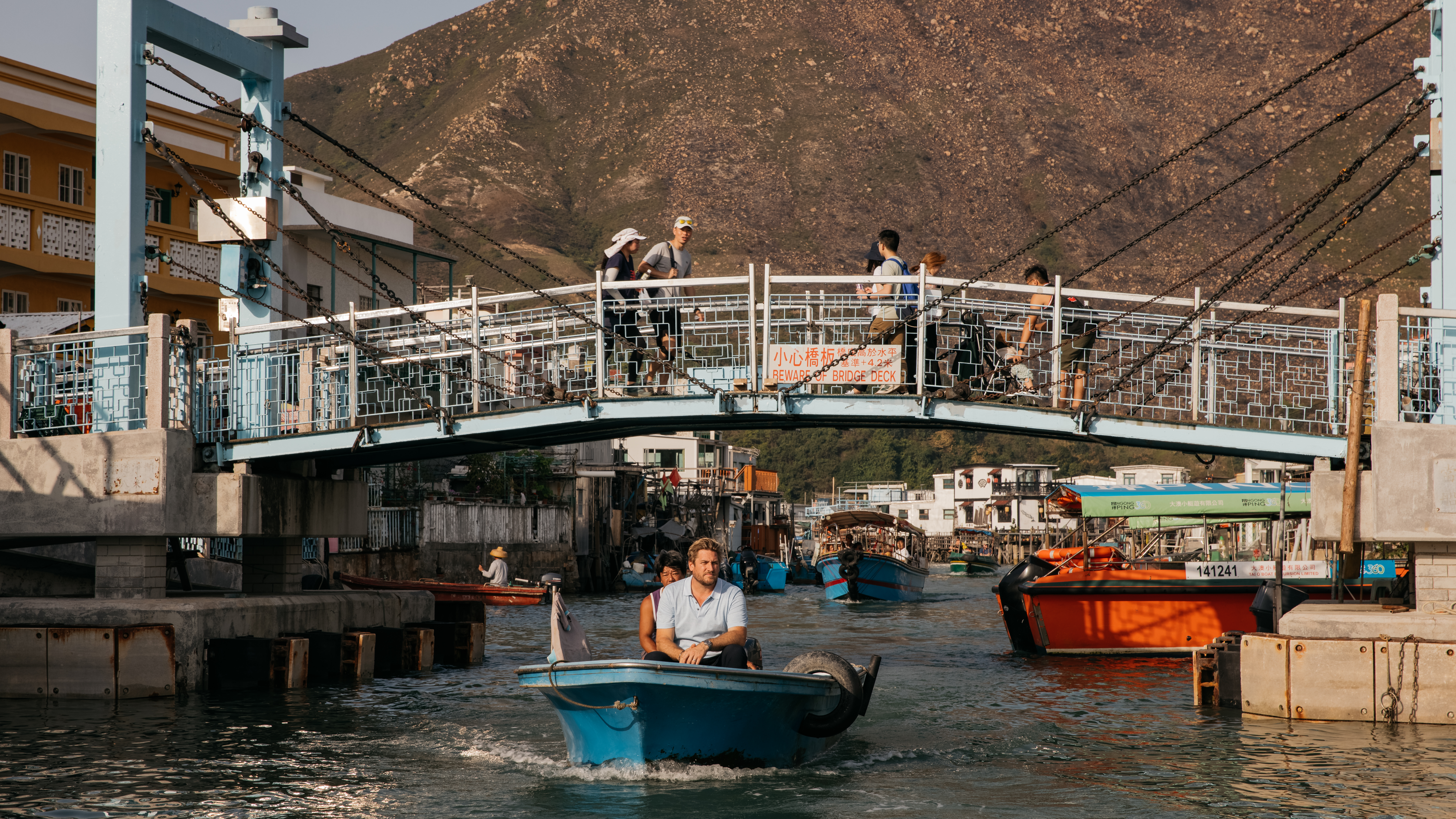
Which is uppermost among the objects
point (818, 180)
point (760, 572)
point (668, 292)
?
point (818, 180)

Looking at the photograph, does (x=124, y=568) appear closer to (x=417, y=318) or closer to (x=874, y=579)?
(x=417, y=318)

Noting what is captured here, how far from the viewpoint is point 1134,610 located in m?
23.5

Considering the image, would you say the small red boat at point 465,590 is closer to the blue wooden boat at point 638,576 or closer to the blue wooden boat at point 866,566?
the blue wooden boat at point 866,566

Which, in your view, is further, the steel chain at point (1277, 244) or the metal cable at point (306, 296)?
the metal cable at point (306, 296)

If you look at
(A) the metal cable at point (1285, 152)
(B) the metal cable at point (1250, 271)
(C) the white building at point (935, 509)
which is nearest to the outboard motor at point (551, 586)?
(A) the metal cable at point (1285, 152)

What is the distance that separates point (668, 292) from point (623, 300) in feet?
1.81

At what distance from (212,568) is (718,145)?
534ft

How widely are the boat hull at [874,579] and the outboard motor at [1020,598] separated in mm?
22914

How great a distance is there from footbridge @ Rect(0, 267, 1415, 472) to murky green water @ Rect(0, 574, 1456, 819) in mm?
3353

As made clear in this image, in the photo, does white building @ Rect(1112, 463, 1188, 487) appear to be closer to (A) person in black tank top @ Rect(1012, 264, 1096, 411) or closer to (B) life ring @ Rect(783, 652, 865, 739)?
(A) person in black tank top @ Rect(1012, 264, 1096, 411)

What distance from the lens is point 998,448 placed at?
494 ft

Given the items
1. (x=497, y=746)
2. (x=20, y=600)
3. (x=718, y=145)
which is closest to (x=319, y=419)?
(x=20, y=600)

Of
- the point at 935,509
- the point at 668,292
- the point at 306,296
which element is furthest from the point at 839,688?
the point at 935,509

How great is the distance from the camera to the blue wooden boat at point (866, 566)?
48031 millimetres
